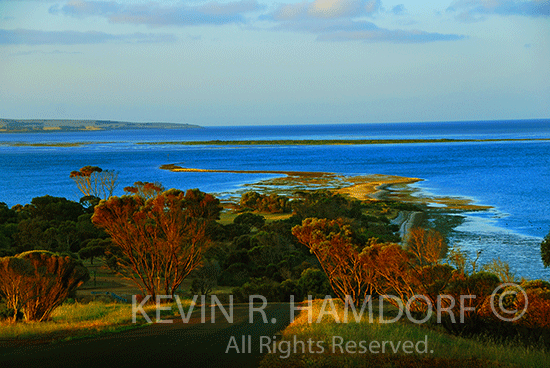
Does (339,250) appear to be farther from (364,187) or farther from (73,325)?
(364,187)

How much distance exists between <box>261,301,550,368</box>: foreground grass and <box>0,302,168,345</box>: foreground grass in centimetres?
399

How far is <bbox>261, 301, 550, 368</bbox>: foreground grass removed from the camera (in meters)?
8.86

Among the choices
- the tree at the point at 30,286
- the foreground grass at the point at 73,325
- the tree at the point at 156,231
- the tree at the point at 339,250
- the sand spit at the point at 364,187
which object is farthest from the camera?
the sand spit at the point at 364,187

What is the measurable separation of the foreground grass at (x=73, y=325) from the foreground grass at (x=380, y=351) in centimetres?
399

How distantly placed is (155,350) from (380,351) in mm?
3945

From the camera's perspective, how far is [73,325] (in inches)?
493

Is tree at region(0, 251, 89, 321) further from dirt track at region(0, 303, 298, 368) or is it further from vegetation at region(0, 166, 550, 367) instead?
dirt track at region(0, 303, 298, 368)

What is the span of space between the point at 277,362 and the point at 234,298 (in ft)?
45.0

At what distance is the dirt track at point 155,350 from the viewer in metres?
9.09

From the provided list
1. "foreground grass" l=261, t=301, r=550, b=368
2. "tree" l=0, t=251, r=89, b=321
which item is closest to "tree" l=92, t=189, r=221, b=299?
"tree" l=0, t=251, r=89, b=321

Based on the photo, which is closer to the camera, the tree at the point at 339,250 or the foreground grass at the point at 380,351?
the foreground grass at the point at 380,351

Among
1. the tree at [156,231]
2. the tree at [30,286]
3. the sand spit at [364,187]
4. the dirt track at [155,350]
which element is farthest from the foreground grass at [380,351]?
the sand spit at [364,187]

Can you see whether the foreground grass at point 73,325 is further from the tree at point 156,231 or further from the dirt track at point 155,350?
the tree at point 156,231

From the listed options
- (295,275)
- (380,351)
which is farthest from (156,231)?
(380,351)
